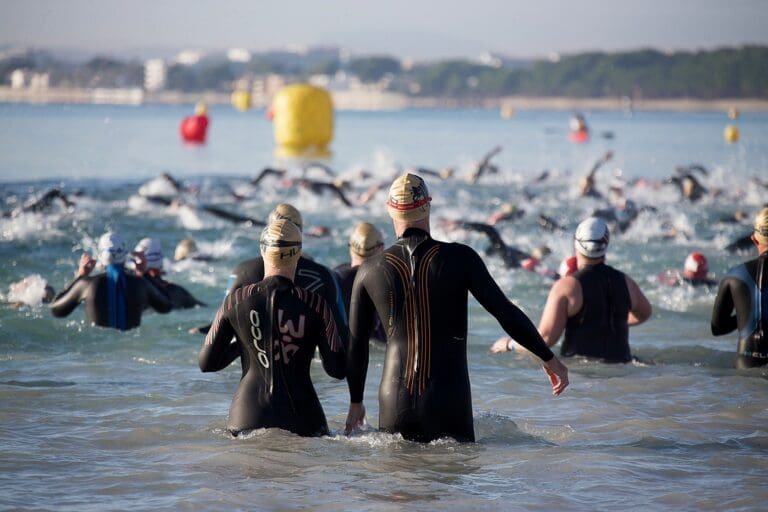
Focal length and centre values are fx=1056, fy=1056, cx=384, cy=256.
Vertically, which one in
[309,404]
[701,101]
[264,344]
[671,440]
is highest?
[701,101]

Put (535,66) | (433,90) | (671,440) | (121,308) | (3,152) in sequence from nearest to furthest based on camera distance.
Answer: (671,440), (121,308), (3,152), (535,66), (433,90)

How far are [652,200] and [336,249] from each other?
1143 cm

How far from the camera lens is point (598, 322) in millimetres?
7773

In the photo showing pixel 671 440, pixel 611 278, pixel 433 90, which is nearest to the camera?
pixel 671 440

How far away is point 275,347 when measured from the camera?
530 centimetres

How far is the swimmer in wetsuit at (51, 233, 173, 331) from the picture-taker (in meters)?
8.88

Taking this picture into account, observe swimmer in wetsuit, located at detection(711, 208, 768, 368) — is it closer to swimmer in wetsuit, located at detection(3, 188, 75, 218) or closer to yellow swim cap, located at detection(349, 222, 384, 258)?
yellow swim cap, located at detection(349, 222, 384, 258)

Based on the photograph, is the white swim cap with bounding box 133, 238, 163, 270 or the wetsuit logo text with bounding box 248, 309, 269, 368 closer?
the wetsuit logo text with bounding box 248, 309, 269, 368

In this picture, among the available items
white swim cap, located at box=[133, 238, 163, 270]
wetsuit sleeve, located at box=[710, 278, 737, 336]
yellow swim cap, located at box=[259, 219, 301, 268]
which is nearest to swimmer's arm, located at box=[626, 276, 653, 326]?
wetsuit sleeve, located at box=[710, 278, 737, 336]

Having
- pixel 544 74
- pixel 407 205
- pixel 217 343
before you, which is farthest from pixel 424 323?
pixel 544 74

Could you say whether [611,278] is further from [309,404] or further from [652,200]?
[652,200]

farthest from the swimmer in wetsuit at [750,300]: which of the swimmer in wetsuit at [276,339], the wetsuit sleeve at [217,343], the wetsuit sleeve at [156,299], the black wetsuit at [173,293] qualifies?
the black wetsuit at [173,293]

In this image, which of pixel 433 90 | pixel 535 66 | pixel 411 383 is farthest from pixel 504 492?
pixel 433 90

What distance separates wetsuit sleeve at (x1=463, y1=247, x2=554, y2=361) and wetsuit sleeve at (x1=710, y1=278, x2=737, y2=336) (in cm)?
283
